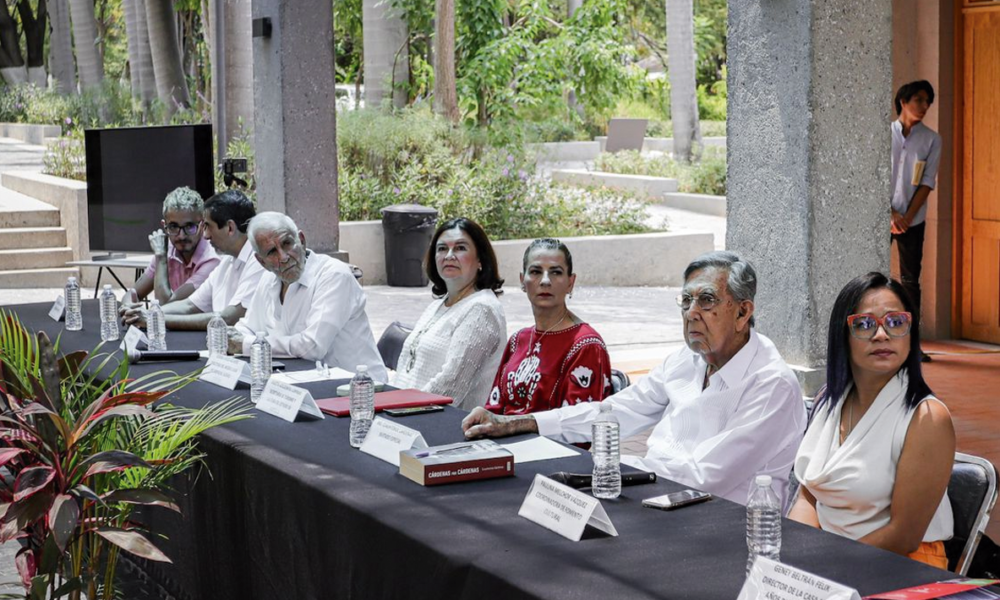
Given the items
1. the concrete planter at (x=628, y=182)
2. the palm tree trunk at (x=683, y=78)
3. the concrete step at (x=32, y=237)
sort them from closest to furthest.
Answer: the concrete step at (x=32, y=237), the concrete planter at (x=628, y=182), the palm tree trunk at (x=683, y=78)

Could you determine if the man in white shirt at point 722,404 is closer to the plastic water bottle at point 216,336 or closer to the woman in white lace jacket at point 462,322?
the woman in white lace jacket at point 462,322

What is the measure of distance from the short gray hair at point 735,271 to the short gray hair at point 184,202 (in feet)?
12.0

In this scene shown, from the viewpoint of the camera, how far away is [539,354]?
14.9 feet

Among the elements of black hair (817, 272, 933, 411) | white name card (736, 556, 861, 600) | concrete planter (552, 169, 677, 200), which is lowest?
white name card (736, 556, 861, 600)

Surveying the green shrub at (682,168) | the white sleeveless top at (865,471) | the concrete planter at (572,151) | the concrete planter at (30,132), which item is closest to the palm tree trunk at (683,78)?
the green shrub at (682,168)

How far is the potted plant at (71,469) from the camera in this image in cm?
309

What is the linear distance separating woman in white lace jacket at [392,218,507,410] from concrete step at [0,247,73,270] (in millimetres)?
10157

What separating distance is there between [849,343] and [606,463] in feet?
2.16

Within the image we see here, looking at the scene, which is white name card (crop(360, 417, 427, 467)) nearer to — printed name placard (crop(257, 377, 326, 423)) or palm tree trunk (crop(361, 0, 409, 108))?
printed name placard (crop(257, 377, 326, 423))

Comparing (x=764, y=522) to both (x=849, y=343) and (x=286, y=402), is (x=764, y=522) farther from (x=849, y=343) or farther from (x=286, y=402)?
(x=286, y=402)

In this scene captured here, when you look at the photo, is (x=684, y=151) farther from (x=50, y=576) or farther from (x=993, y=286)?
(x=50, y=576)

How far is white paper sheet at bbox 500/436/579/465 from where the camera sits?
3572 mm

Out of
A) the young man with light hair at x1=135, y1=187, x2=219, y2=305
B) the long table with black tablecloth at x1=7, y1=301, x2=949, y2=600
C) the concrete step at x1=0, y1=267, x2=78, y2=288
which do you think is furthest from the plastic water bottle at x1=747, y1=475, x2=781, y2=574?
Result: the concrete step at x1=0, y1=267, x2=78, y2=288

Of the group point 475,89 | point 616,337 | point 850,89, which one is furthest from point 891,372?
point 475,89
